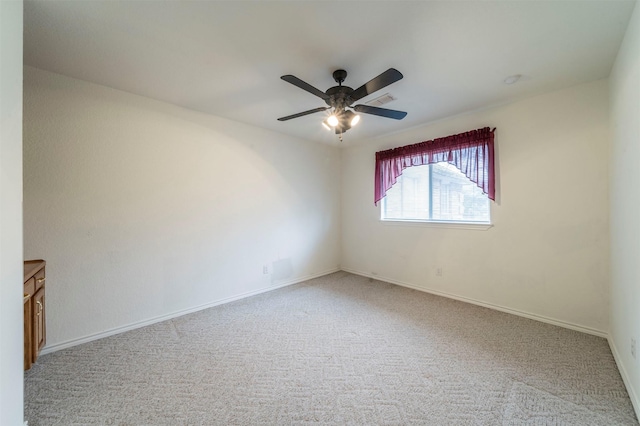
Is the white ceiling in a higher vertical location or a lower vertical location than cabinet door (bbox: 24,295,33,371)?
higher

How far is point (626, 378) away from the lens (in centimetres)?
178

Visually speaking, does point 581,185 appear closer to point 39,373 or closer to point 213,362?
point 213,362

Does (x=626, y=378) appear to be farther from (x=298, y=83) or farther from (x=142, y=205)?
(x=142, y=205)

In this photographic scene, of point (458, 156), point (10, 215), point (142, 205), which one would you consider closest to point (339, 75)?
point (458, 156)

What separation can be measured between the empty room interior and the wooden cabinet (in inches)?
1.3

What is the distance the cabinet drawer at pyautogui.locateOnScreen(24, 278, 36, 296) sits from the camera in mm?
1733

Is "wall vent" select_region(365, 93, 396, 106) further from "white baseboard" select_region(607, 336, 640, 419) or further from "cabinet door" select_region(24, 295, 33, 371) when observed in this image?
"cabinet door" select_region(24, 295, 33, 371)

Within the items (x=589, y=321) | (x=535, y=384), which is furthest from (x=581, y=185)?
(x=535, y=384)

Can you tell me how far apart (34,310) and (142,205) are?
122 centimetres

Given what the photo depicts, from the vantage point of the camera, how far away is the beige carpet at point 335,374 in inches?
61.6

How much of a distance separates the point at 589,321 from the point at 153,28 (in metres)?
4.56

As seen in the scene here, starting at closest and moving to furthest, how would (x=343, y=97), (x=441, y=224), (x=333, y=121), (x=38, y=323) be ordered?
(x=38, y=323)
(x=343, y=97)
(x=333, y=121)
(x=441, y=224)

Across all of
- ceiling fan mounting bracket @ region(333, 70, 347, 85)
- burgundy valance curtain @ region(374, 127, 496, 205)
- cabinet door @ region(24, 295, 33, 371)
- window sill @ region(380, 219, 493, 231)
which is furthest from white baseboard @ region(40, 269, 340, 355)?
ceiling fan mounting bracket @ region(333, 70, 347, 85)

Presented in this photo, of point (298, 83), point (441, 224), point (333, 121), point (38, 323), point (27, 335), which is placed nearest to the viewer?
point (27, 335)
